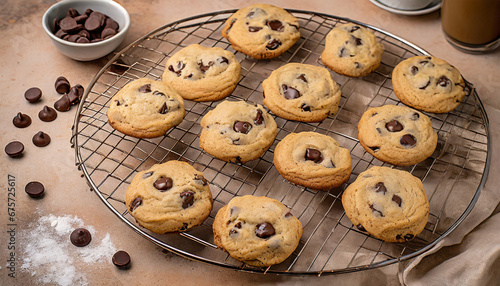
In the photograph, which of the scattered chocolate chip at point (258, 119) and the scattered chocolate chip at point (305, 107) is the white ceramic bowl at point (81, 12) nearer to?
the scattered chocolate chip at point (258, 119)

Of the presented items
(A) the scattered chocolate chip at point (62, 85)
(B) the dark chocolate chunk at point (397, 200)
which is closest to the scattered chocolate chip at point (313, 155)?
(B) the dark chocolate chunk at point (397, 200)

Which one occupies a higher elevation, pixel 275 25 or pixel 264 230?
pixel 275 25

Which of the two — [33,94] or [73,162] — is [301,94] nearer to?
[73,162]

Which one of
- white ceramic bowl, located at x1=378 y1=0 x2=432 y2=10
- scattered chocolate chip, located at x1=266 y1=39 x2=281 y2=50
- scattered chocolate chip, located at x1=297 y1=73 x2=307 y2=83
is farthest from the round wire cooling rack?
white ceramic bowl, located at x1=378 y1=0 x2=432 y2=10

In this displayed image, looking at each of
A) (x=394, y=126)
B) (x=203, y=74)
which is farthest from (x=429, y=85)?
(x=203, y=74)

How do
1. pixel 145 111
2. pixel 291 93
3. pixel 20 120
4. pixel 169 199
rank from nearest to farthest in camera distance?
pixel 169 199
pixel 145 111
pixel 291 93
pixel 20 120

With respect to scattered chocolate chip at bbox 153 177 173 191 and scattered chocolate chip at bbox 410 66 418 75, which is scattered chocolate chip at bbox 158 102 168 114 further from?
scattered chocolate chip at bbox 410 66 418 75
